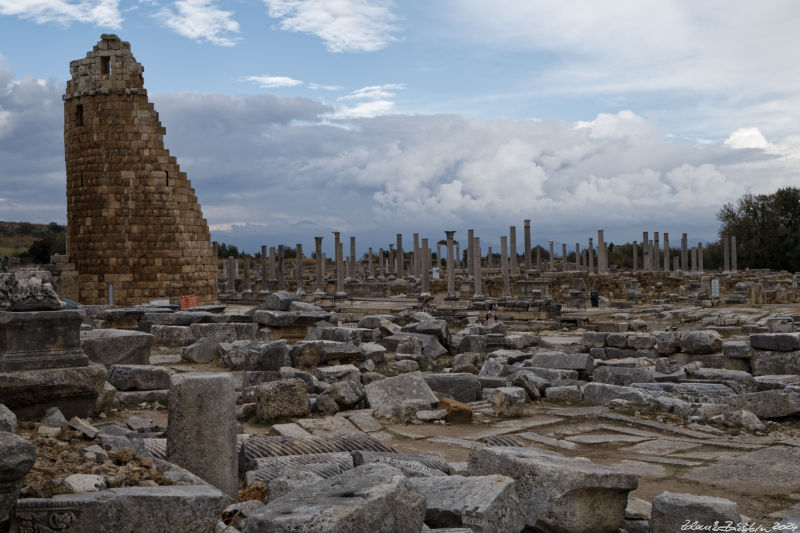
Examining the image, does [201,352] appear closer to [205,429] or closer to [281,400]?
Result: [281,400]

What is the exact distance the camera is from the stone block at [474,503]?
4.20m

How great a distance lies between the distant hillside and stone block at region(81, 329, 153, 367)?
42454 millimetres

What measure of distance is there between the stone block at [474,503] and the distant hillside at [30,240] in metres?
49.9

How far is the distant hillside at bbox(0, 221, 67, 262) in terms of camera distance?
2165 inches

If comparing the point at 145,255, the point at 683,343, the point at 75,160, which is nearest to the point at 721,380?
the point at 683,343

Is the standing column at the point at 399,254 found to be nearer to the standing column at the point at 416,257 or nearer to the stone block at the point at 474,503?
the standing column at the point at 416,257

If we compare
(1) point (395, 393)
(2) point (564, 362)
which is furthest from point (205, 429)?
(2) point (564, 362)

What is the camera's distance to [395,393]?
9430mm

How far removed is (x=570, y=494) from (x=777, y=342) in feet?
28.3

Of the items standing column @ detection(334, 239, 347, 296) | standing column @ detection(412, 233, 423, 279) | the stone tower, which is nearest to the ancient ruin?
the stone tower

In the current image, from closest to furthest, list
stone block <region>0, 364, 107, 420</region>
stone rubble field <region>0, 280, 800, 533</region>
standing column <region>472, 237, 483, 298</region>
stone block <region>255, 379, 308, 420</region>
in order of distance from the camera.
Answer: stone rubble field <region>0, 280, 800, 533</region>, stone block <region>0, 364, 107, 420</region>, stone block <region>255, 379, 308, 420</region>, standing column <region>472, 237, 483, 298</region>

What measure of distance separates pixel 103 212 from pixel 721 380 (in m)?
18.8

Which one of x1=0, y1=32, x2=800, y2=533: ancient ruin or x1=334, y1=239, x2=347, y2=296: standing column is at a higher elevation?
x1=334, y1=239, x2=347, y2=296: standing column

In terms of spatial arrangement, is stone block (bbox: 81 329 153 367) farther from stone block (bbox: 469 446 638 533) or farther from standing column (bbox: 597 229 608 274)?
standing column (bbox: 597 229 608 274)
